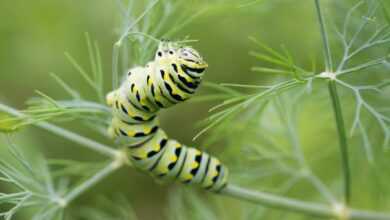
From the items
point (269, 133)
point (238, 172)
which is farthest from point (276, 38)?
point (238, 172)

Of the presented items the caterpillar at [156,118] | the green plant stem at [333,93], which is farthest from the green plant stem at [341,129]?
the caterpillar at [156,118]

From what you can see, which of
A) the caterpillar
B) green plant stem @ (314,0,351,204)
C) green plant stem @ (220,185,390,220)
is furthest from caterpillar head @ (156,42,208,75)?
green plant stem @ (220,185,390,220)

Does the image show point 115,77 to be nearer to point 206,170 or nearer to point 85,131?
point 206,170

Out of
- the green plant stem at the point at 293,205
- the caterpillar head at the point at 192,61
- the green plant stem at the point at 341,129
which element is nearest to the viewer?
the caterpillar head at the point at 192,61

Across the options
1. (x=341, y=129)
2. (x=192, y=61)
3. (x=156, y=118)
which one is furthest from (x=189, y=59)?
(x=341, y=129)

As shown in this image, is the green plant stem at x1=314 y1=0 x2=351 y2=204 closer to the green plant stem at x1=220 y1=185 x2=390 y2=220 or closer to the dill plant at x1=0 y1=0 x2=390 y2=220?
the dill plant at x1=0 y1=0 x2=390 y2=220

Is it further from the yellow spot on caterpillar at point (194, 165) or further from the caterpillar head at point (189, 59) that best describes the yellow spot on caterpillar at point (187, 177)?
the caterpillar head at point (189, 59)
